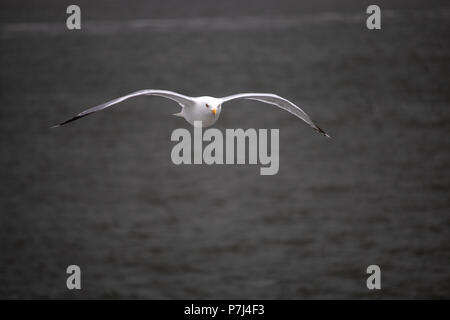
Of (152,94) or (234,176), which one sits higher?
(234,176)

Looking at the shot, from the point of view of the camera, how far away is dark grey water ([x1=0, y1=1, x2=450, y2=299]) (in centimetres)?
4584

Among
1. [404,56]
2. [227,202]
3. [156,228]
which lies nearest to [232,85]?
[404,56]

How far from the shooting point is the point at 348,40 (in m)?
118

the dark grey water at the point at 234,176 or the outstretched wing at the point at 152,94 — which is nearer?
the outstretched wing at the point at 152,94

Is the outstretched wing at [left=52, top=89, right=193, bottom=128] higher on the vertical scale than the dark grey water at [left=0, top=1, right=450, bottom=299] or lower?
lower

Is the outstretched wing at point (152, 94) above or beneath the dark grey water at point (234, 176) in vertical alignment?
beneath

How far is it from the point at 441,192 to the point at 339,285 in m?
19.0

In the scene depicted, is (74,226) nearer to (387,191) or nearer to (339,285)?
(339,285)

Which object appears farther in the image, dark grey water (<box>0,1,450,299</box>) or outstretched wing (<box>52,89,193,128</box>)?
dark grey water (<box>0,1,450,299</box>)

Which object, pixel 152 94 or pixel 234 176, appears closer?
pixel 152 94

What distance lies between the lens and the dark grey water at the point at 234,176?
45.8 meters

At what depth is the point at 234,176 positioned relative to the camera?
72.4 meters
